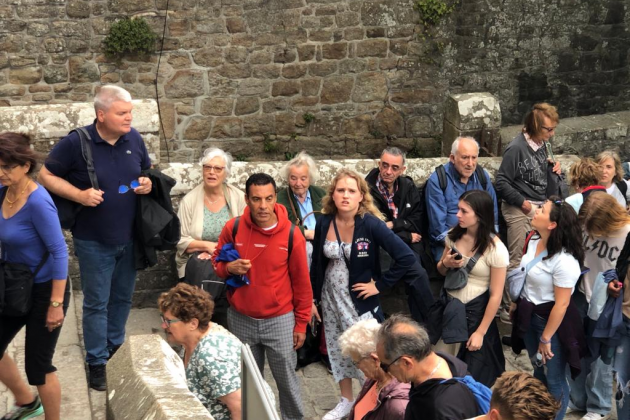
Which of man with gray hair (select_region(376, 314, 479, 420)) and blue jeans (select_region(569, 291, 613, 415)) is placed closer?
man with gray hair (select_region(376, 314, 479, 420))

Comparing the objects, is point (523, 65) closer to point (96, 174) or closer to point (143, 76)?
point (143, 76)

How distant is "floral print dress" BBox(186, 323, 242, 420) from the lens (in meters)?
4.47

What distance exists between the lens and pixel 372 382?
4.69 m

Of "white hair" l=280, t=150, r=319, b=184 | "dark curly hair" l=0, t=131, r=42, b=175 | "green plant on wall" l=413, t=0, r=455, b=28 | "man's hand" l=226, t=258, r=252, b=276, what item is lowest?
"man's hand" l=226, t=258, r=252, b=276

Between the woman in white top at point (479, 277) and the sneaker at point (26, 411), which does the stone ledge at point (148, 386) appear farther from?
the woman in white top at point (479, 277)

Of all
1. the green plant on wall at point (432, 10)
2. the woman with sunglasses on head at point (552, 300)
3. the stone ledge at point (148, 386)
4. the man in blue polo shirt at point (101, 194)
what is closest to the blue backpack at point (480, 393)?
the stone ledge at point (148, 386)

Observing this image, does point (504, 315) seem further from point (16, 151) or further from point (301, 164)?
point (16, 151)

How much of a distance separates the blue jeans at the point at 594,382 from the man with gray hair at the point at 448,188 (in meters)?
0.93

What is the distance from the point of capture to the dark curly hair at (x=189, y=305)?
15.0 ft

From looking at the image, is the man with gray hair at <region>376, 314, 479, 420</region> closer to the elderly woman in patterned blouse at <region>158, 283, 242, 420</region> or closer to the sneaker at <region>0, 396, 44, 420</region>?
the elderly woman in patterned blouse at <region>158, 283, 242, 420</region>

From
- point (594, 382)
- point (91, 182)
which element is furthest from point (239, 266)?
point (594, 382)

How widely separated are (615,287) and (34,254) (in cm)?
351

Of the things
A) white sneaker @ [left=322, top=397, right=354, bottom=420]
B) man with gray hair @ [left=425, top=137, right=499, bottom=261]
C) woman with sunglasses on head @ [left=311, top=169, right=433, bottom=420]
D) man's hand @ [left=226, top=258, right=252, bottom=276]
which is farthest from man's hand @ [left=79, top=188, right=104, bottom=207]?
man with gray hair @ [left=425, top=137, right=499, bottom=261]

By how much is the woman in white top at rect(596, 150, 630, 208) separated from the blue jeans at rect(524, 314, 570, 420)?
1497 mm
